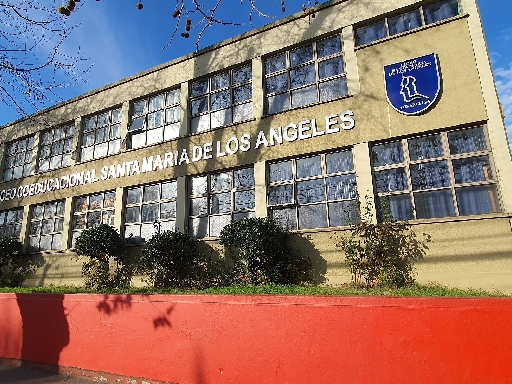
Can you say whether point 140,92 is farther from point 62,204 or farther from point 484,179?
point 484,179

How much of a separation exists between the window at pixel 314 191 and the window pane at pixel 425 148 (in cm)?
138

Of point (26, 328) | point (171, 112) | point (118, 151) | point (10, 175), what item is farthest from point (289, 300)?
point (10, 175)

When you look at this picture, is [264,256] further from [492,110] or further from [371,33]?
[371,33]

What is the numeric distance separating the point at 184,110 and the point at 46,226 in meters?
7.42

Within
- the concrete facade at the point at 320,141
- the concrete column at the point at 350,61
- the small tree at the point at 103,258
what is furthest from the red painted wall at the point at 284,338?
the concrete column at the point at 350,61

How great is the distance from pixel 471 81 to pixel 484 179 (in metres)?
2.16

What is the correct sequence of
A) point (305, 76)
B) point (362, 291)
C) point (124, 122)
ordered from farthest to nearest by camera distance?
point (124, 122), point (305, 76), point (362, 291)

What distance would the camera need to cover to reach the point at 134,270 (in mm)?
10547

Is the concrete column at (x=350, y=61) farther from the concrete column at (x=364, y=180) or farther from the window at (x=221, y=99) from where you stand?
the window at (x=221, y=99)

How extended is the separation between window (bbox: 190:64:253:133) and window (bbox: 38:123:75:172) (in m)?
6.24

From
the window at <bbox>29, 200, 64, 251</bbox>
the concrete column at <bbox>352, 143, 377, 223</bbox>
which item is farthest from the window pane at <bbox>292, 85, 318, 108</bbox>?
the window at <bbox>29, 200, 64, 251</bbox>

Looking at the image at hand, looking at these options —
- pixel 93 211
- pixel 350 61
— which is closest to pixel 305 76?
pixel 350 61

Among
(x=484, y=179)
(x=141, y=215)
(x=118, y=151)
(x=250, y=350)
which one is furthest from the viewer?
(x=118, y=151)

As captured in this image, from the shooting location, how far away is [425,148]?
788 centimetres
